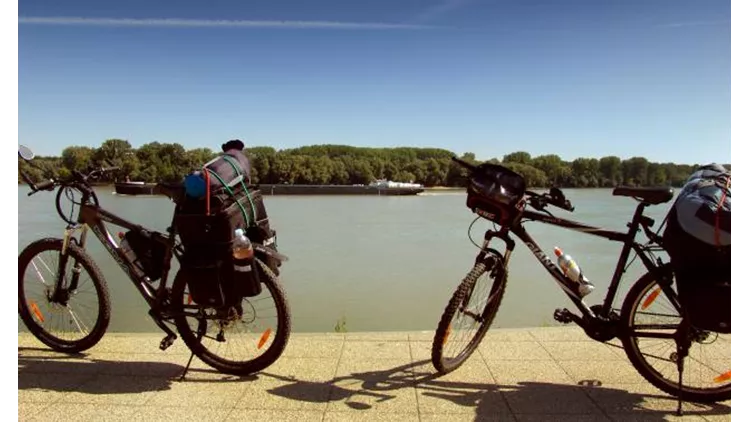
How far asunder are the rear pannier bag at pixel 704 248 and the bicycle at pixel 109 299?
6.82 feet

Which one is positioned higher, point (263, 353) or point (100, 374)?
point (263, 353)

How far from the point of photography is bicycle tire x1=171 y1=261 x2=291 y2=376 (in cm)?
330

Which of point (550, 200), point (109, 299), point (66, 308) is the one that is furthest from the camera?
point (66, 308)

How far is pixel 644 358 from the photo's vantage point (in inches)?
125

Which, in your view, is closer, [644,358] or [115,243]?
→ [644,358]

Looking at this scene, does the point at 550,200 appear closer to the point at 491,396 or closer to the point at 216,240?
the point at 491,396

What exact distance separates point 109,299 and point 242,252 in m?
1.24

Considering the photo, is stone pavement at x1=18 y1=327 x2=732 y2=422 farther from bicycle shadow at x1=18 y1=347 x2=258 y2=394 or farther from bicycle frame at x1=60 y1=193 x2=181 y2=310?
bicycle frame at x1=60 y1=193 x2=181 y2=310

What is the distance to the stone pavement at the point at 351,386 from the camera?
2.87 meters

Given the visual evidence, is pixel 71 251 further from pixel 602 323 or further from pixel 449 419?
pixel 602 323

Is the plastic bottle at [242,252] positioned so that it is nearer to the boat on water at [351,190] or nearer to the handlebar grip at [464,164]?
the handlebar grip at [464,164]

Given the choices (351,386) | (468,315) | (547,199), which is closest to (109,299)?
(351,386)
